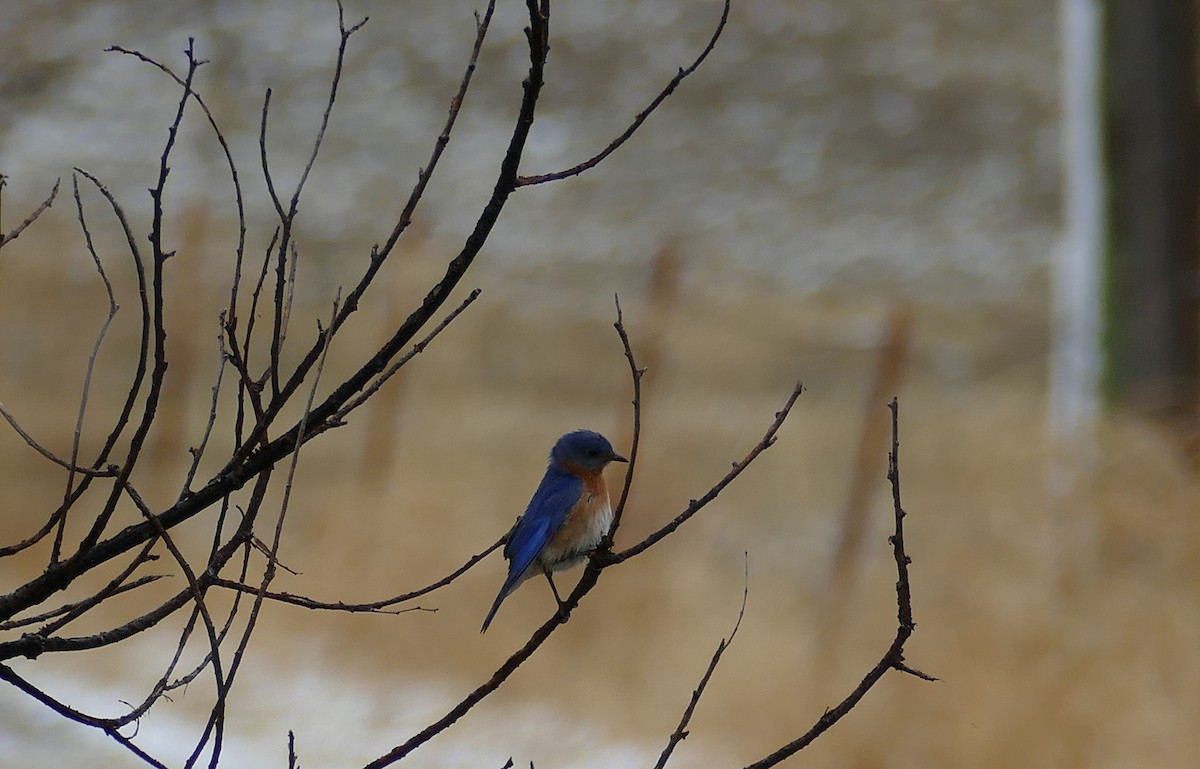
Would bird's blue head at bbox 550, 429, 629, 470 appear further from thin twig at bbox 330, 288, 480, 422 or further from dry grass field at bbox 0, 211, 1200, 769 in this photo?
→ dry grass field at bbox 0, 211, 1200, 769

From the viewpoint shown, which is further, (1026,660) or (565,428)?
(565,428)

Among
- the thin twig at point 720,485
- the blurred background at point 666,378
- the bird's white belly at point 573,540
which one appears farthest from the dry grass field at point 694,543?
the thin twig at point 720,485

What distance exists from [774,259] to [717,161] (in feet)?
3.71

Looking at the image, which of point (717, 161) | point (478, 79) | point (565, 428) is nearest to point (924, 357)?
point (565, 428)

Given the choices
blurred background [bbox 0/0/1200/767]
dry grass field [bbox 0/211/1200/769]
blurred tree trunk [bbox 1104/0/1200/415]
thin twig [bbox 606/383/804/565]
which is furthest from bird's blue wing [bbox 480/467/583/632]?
blurred tree trunk [bbox 1104/0/1200/415]

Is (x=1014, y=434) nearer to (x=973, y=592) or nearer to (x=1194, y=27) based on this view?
(x=973, y=592)

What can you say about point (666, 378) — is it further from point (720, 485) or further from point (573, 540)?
point (720, 485)

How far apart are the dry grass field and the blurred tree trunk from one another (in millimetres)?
409

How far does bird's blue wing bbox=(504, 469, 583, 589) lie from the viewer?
5.48ft

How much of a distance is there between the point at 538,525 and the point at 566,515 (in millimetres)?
47

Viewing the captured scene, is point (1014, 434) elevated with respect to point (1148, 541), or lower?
elevated

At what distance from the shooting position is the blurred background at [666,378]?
355cm

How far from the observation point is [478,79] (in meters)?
8.09

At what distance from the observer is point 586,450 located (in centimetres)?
177
